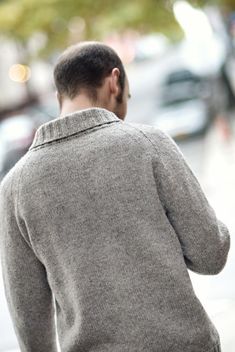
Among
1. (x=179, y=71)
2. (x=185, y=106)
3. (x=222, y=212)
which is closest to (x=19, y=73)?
(x=179, y=71)

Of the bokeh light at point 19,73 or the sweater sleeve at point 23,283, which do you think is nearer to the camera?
the sweater sleeve at point 23,283

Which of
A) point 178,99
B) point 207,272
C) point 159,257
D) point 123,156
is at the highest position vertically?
point 123,156

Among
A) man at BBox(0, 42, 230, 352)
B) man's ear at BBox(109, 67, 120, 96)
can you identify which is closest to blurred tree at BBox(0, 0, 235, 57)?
man's ear at BBox(109, 67, 120, 96)

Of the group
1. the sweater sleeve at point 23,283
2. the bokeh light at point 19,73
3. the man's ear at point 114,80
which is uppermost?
the man's ear at point 114,80

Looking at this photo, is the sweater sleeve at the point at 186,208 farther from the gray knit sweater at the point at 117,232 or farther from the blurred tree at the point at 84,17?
the blurred tree at the point at 84,17

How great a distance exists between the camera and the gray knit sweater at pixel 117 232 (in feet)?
5.46

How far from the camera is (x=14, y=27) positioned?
55.9ft

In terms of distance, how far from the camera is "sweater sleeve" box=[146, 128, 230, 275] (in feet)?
5.56

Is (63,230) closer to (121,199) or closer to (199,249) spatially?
(121,199)

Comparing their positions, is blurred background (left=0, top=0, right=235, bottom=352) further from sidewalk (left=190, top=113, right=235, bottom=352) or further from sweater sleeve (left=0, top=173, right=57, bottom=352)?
sweater sleeve (left=0, top=173, right=57, bottom=352)

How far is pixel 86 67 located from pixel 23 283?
62 centimetres

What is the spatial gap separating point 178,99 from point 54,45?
4.14 metres

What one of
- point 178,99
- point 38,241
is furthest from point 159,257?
point 178,99

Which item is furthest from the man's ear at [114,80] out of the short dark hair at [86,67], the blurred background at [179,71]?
the blurred background at [179,71]
